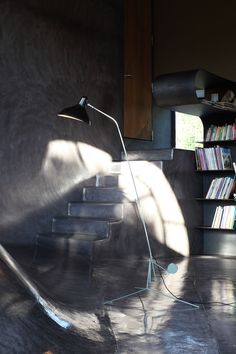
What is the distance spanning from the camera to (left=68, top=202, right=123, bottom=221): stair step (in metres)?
7.29

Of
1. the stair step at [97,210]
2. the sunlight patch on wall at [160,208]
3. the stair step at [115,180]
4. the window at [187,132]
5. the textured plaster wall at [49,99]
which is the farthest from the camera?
the window at [187,132]

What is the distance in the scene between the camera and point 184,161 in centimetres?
786

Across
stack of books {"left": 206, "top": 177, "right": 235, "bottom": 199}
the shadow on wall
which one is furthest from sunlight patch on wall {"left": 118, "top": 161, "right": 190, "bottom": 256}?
stack of books {"left": 206, "top": 177, "right": 235, "bottom": 199}

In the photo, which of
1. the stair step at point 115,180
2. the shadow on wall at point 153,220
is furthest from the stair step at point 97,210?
the stair step at point 115,180

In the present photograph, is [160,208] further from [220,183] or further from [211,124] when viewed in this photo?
[211,124]

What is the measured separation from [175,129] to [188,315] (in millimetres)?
6830

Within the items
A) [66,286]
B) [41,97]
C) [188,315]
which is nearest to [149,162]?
[41,97]

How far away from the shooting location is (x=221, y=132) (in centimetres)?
780

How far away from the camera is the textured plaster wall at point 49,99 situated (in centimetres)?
714

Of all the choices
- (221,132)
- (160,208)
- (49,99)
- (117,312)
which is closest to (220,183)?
(221,132)

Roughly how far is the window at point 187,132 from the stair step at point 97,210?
10.1ft

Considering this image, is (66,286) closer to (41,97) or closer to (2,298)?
(2,298)

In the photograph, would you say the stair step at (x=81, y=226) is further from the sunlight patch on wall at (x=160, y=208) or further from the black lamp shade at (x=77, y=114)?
the black lamp shade at (x=77, y=114)

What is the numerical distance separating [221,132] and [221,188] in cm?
78
